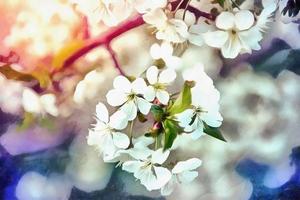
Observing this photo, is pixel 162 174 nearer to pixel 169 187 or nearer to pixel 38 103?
pixel 169 187

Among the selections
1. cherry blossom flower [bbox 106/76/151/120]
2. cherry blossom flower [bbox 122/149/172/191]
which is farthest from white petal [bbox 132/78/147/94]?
cherry blossom flower [bbox 122/149/172/191]

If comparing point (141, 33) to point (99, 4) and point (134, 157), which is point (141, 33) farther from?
point (134, 157)

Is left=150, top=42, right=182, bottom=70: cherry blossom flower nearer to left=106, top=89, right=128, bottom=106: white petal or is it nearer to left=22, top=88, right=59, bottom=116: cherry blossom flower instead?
left=106, top=89, right=128, bottom=106: white petal

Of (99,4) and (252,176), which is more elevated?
(99,4)

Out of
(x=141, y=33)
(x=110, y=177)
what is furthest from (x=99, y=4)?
(x=110, y=177)

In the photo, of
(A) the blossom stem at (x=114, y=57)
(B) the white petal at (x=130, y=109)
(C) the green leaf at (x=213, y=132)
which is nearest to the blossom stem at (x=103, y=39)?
(A) the blossom stem at (x=114, y=57)

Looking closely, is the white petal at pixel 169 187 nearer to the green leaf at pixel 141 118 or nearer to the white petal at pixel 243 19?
the green leaf at pixel 141 118
